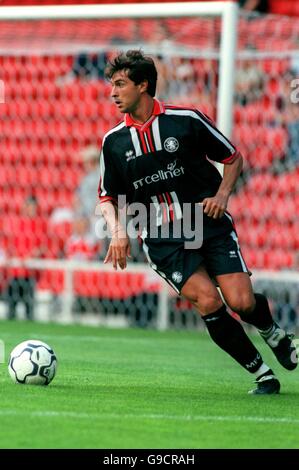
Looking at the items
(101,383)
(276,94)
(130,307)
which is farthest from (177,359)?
(276,94)

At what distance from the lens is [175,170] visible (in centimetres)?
678

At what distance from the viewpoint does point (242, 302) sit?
658cm

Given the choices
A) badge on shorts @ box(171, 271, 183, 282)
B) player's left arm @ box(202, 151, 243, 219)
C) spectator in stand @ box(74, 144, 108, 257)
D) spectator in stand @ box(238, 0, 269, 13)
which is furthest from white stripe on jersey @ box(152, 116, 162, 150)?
spectator in stand @ box(238, 0, 269, 13)

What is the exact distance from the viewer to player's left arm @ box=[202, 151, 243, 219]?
659 cm

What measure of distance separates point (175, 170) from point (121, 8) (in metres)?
5.21

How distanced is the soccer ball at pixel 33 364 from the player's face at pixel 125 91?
1.43m

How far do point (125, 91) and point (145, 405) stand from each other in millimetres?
1831

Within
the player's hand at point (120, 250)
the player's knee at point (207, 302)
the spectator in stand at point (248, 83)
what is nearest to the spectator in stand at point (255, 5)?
the spectator in stand at point (248, 83)

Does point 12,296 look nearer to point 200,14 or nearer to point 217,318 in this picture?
point 200,14

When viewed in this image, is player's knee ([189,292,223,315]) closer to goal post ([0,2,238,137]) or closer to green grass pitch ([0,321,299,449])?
green grass pitch ([0,321,299,449])

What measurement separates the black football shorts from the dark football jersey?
0.30 ft

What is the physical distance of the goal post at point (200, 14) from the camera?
433 inches

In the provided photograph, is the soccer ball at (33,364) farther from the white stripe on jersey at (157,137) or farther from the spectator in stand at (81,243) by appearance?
the spectator in stand at (81,243)
